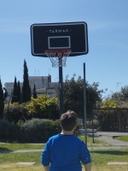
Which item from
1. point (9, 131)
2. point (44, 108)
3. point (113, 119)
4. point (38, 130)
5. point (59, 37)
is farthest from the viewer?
point (113, 119)

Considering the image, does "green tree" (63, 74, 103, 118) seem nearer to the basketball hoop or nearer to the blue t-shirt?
the basketball hoop

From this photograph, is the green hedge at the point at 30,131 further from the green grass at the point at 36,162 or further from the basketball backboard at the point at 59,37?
the green grass at the point at 36,162

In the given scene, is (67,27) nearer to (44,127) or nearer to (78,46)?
(78,46)

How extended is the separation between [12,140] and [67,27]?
12.4 meters

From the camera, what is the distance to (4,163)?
12312 millimetres

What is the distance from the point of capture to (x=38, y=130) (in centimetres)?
2495

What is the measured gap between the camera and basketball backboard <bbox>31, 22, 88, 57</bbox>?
14.9 meters

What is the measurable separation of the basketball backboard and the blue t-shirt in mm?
9814

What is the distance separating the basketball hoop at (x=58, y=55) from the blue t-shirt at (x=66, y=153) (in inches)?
373

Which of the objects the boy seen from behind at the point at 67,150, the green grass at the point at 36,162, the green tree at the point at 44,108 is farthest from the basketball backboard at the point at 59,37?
the green tree at the point at 44,108

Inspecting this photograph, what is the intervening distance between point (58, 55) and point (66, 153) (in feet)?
32.3

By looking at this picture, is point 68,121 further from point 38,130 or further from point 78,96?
point 78,96

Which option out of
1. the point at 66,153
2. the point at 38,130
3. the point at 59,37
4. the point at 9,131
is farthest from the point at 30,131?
the point at 66,153

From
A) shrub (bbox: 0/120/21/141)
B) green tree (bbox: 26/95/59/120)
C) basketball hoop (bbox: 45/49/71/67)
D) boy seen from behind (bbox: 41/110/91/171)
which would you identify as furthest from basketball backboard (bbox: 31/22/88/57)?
green tree (bbox: 26/95/59/120)
